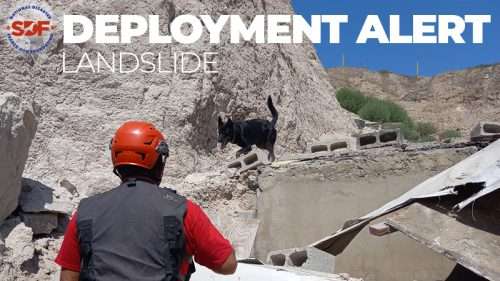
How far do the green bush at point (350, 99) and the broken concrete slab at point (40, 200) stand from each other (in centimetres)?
2959

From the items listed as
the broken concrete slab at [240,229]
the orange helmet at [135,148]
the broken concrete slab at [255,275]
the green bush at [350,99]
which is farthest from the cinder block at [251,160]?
the green bush at [350,99]

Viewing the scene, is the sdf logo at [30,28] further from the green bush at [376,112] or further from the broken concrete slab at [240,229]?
the green bush at [376,112]

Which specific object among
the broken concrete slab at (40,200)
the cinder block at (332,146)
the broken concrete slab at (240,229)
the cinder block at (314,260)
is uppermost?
the cinder block at (332,146)

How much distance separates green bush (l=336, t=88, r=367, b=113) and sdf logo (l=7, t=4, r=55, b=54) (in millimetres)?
24427

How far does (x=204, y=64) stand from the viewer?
1388cm

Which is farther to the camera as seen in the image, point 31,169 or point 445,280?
point 31,169

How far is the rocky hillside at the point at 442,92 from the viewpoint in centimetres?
3466

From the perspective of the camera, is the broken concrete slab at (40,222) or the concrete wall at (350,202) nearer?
the broken concrete slab at (40,222)

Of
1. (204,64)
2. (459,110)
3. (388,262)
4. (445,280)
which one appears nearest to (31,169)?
(204,64)

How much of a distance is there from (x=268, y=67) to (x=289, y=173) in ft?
25.6

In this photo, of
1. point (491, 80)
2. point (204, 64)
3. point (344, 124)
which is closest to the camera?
point (204, 64)

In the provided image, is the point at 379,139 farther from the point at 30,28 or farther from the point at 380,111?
the point at 380,111

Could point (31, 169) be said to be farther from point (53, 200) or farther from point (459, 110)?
point (459, 110)

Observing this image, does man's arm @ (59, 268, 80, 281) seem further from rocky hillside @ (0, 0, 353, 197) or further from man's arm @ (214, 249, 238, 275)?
rocky hillside @ (0, 0, 353, 197)
